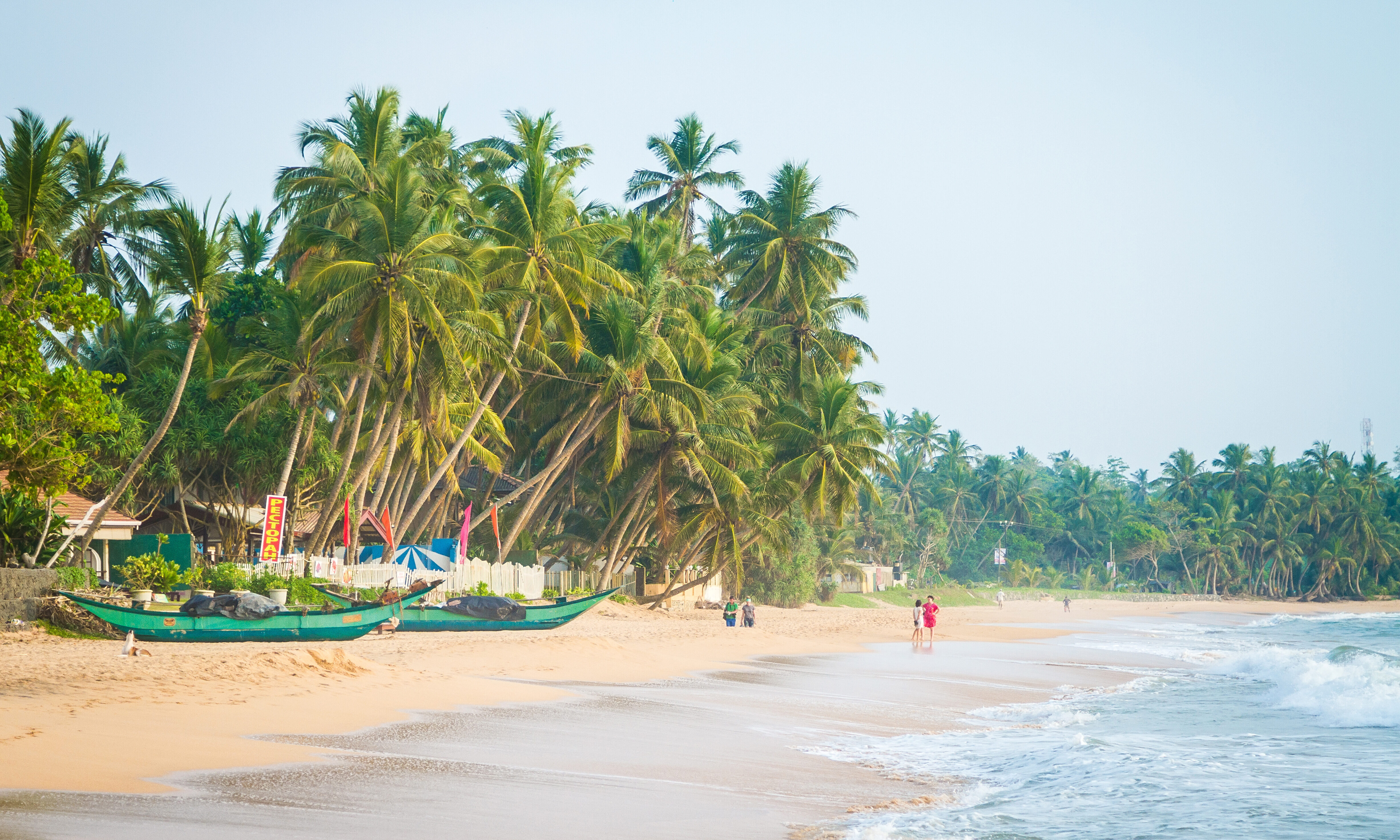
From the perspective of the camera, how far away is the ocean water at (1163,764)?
7422mm

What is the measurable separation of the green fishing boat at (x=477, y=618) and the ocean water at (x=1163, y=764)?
31.6ft

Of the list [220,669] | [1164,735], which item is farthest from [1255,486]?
[220,669]

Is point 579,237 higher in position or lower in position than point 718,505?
higher

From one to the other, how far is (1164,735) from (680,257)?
86.7ft

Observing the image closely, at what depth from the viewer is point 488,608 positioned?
1969 cm

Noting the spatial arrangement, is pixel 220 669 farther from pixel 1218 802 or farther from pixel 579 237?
pixel 579 237

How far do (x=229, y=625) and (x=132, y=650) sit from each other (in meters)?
2.38

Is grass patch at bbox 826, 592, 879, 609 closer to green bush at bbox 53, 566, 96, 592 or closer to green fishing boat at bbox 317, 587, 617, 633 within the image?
green fishing boat at bbox 317, 587, 617, 633

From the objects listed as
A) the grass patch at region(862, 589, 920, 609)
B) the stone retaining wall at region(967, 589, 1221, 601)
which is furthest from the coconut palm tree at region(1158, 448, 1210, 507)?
the grass patch at region(862, 589, 920, 609)

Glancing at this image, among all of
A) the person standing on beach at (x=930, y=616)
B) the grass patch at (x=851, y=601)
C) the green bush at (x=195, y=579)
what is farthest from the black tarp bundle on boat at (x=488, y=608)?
the grass patch at (x=851, y=601)

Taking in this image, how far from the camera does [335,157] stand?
2450 cm

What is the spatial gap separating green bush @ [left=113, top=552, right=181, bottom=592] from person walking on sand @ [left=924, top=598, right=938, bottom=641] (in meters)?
18.0

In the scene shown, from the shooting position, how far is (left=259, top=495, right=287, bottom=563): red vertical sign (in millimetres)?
20125

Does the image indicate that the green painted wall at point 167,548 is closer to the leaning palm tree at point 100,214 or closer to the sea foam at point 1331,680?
the leaning palm tree at point 100,214
